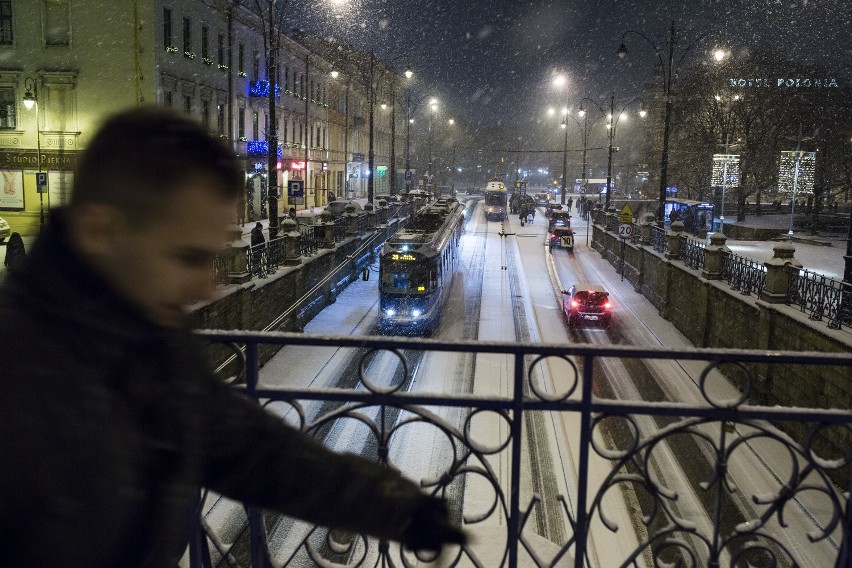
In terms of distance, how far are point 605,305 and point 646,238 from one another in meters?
10.1

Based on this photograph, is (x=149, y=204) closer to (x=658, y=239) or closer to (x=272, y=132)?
(x=272, y=132)

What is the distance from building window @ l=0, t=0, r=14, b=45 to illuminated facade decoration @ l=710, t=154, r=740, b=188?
33.9m

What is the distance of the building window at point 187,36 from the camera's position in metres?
37.7

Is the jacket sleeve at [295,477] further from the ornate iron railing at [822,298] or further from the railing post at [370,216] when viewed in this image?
the railing post at [370,216]

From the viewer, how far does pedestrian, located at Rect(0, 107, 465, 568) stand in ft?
4.37

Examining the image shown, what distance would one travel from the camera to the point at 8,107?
35375mm

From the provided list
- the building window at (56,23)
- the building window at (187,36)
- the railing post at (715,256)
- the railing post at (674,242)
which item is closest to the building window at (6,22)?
the building window at (56,23)

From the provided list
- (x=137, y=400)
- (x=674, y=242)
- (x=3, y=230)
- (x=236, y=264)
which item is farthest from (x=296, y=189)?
(x=137, y=400)

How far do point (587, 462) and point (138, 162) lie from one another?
2583 millimetres

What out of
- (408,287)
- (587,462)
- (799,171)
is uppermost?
(799,171)

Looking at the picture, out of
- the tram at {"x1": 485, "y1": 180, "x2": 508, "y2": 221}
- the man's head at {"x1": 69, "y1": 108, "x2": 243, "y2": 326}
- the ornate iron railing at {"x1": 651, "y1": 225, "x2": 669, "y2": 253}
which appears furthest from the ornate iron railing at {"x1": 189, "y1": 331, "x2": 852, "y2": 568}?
the tram at {"x1": 485, "y1": 180, "x2": 508, "y2": 221}

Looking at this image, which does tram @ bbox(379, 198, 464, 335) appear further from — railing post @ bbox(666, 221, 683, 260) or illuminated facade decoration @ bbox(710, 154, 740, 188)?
illuminated facade decoration @ bbox(710, 154, 740, 188)

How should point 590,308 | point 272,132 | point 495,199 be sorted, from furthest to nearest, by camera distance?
point 495,199 → point 590,308 → point 272,132

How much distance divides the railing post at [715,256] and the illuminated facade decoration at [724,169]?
53.6 ft
